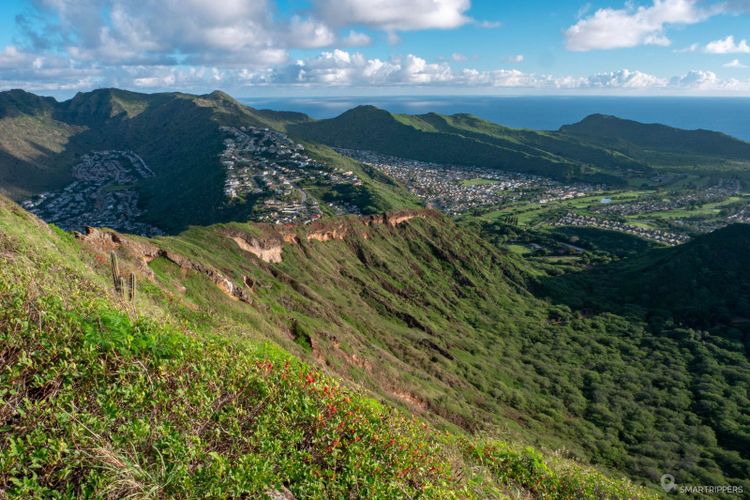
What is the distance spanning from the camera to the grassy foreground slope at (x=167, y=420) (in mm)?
6211

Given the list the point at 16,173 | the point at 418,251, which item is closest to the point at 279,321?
the point at 418,251

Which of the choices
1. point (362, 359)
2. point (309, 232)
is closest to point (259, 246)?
point (309, 232)

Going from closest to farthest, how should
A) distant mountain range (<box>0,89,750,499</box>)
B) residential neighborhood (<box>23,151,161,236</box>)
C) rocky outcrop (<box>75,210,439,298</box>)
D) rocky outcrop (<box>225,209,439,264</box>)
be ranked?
1. distant mountain range (<box>0,89,750,499</box>)
2. rocky outcrop (<box>75,210,439,298</box>)
3. rocky outcrop (<box>225,209,439,264</box>)
4. residential neighborhood (<box>23,151,161,236</box>)

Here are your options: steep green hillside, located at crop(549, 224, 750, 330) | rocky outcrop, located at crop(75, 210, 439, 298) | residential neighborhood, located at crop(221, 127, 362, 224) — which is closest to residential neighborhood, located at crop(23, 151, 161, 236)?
residential neighborhood, located at crop(221, 127, 362, 224)

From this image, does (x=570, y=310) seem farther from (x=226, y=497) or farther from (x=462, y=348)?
(x=226, y=497)

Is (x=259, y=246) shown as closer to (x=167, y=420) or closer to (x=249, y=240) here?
(x=249, y=240)

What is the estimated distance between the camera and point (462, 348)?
51.3 meters

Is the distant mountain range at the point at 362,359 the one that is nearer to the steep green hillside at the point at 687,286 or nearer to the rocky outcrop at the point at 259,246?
the rocky outcrop at the point at 259,246

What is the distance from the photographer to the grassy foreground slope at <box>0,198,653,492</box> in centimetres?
621

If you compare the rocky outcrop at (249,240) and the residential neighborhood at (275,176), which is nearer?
the rocky outcrop at (249,240)

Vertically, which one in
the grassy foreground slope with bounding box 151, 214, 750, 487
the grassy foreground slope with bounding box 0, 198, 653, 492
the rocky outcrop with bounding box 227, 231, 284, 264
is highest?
the grassy foreground slope with bounding box 0, 198, 653, 492

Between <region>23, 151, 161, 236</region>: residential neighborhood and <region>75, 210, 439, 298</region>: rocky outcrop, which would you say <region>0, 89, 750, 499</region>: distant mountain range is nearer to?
<region>75, 210, 439, 298</region>: rocky outcrop

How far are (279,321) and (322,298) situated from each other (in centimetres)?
1247

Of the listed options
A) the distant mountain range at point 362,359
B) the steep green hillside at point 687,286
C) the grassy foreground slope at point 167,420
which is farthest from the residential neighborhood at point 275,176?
the grassy foreground slope at point 167,420
